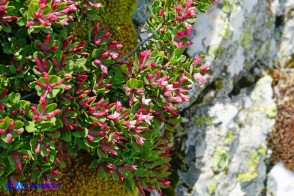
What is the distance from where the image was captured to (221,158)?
5.77m

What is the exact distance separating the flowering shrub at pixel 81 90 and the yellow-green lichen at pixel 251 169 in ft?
5.95

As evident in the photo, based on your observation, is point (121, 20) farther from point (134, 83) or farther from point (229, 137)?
point (229, 137)

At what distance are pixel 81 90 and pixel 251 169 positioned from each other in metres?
3.05

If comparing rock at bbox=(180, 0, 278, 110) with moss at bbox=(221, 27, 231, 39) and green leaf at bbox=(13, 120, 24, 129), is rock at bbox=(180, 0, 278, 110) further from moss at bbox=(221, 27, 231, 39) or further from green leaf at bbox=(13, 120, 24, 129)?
green leaf at bbox=(13, 120, 24, 129)

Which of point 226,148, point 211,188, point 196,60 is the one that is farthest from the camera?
point 226,148

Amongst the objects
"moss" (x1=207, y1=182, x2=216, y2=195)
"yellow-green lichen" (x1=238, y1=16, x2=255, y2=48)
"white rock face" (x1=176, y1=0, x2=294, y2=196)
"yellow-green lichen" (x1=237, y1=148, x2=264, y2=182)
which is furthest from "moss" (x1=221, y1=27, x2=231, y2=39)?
"moss" (x1=207, y1=182, x2=216, y2=195)

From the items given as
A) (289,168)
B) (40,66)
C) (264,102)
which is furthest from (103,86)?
(289,168)

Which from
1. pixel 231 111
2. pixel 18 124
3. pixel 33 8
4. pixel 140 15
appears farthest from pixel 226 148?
pixel 33 8

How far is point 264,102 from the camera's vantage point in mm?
6438

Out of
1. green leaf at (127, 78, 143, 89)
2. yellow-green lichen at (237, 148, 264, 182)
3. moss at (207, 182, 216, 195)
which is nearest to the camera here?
green leaf at (127, 78, 143, 89)

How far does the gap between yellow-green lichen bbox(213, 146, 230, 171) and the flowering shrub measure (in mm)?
1434

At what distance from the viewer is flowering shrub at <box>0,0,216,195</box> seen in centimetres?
336

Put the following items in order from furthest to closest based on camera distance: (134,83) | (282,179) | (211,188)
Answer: (282,179), (211,188), (134,83)

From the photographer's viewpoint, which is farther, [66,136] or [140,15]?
[140,15]
